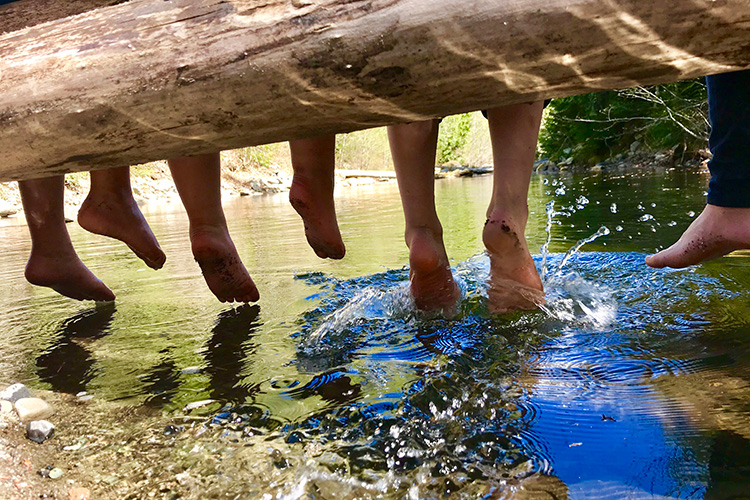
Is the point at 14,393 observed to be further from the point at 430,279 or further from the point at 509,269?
the point at 509,269

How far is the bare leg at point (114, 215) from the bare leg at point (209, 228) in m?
0.27

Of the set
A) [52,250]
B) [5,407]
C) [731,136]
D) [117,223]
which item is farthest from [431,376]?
[52,250]

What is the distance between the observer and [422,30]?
2.93ft

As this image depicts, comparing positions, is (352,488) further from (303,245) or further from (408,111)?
(303,245)

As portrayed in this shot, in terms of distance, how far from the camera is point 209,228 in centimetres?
187

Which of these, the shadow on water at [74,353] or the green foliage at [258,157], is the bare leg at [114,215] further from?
the green foliage at [258,157]

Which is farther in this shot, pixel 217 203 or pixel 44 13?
pixel 217 203

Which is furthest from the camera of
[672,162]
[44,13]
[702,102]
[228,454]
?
[672,162]

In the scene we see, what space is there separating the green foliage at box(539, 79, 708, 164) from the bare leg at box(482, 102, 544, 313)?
8072 millimetres

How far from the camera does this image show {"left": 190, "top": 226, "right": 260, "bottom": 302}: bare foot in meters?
1.84

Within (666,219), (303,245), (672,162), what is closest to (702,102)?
(672,162)

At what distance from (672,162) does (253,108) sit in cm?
1285

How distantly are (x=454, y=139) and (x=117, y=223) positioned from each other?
30286mm

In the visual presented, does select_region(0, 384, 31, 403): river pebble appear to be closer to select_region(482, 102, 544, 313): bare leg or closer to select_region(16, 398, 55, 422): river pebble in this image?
select_region(16, 398, 55, 422): river pebble
